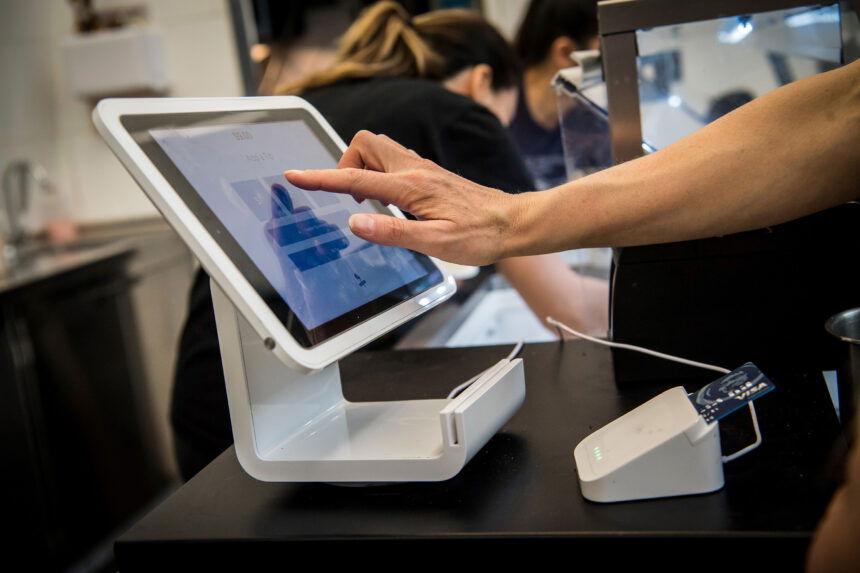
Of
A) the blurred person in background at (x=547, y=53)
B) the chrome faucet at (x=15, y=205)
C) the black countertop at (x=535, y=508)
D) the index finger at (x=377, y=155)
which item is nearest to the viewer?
the black countertop at (x=535, y=508)

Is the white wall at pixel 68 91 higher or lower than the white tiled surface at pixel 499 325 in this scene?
higher

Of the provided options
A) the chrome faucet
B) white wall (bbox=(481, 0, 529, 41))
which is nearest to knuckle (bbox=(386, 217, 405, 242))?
the chrome faucet

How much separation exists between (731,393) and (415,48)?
101 centimetres

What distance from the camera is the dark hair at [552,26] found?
186cm

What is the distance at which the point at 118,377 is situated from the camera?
8.55 ft

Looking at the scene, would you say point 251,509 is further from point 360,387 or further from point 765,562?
point 765,562

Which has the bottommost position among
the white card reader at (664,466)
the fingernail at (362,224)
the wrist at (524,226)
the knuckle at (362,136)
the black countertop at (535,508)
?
the black countertop at (535,508)

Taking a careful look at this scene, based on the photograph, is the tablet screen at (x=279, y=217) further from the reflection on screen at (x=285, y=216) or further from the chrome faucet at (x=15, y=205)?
the chrome faucet at (x=15, y=205)

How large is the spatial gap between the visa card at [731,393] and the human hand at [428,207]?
23 cm

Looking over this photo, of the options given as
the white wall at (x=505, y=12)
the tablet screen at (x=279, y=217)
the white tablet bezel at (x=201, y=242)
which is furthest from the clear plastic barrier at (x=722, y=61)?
the white wall at (x=505, y=12)

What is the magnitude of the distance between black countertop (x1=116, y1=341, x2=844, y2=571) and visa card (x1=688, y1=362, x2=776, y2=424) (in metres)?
0.06

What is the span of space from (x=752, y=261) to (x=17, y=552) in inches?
78.3

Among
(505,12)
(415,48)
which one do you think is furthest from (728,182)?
(505,12)

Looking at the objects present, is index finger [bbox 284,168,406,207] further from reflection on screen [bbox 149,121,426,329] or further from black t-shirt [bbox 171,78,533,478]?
black t-shirt [bbox 171,78,533,478]
